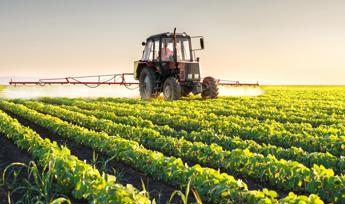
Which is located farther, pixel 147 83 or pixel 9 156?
pixel 147 83

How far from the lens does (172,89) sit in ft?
61.0

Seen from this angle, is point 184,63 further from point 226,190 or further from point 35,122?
point 226,190

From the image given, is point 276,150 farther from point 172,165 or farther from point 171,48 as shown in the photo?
point 171,48

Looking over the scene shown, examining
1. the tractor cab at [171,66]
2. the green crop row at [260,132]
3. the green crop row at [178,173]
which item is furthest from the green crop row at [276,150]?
the tractor cab at [171,66]

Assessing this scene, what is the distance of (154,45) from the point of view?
1892 cm

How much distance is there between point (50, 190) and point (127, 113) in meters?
9.76

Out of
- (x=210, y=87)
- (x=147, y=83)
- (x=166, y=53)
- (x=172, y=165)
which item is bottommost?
(x=172, y=165)

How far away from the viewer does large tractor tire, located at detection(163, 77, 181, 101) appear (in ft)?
60.6

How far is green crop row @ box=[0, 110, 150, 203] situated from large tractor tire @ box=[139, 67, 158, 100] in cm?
1090

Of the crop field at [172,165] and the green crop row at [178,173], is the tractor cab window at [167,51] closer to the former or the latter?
the crop field at [172,165]

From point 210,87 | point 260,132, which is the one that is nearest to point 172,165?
point 260,132

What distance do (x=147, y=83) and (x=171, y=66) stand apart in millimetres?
1706

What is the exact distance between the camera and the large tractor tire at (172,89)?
18484 millimetres

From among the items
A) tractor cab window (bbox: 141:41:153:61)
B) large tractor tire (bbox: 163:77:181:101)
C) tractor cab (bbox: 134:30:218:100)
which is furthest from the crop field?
tractor cab window (bbox: 141:41:153:61)
